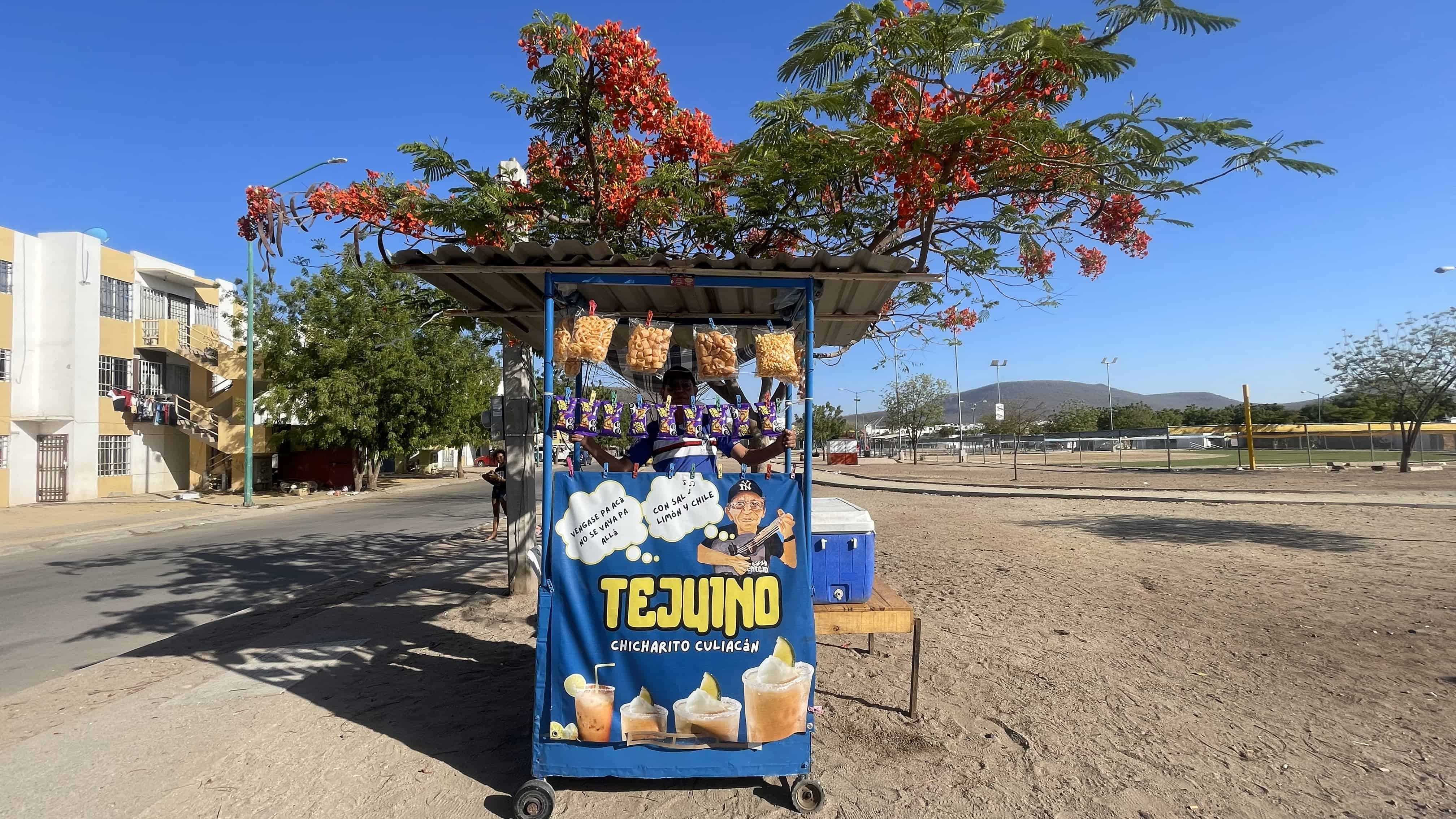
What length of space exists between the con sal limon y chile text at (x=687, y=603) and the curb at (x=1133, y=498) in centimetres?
1738

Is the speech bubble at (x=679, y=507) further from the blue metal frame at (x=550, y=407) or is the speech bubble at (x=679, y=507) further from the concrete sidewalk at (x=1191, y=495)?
the concrete sidewalk at (x=1191, y=495)

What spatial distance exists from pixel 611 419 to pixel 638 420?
143 millimetres

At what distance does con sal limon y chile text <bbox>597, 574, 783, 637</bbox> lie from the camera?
3441mm

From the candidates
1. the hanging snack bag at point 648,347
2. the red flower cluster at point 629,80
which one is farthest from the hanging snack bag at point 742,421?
the red flower cluster at point 629,80

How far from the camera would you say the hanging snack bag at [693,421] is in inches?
145

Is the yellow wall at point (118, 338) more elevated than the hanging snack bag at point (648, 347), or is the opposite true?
the yellow wall at point (118, 338)

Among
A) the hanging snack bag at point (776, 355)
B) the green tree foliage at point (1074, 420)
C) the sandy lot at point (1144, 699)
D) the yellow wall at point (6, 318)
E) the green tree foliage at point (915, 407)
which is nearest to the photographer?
the sandy lot at point (1144, 699)

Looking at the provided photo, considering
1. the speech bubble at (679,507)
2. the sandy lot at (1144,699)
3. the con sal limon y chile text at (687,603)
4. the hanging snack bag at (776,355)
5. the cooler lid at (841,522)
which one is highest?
the hanging snack bag at (776,355)

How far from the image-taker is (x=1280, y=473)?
2664cm

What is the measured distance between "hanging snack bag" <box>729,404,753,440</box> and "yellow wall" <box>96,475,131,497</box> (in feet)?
94.2

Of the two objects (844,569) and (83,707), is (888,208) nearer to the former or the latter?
(844,569)

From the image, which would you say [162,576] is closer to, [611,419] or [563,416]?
[563,416]

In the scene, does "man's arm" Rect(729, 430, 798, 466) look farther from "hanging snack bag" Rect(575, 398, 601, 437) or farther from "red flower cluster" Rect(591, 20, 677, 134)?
"red flower cluster" Rect(591, 20, 677, 134)

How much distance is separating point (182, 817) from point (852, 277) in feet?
13.4
